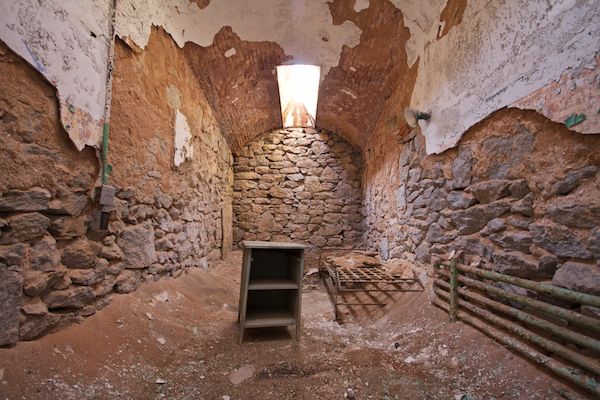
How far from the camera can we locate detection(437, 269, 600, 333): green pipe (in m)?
1.21

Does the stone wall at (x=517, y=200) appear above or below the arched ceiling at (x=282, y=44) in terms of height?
below

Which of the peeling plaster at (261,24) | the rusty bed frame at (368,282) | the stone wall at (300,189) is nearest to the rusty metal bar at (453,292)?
the rusty bed frame at (368,282)

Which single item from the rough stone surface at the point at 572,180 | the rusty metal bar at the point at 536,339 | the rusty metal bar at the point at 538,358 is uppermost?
the rough stone surface at the point at 572,180

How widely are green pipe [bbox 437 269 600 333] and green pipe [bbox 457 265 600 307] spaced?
0.06 metres

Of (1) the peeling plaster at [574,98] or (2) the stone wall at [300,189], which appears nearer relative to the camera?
(1) the peeling plaster at [574,98]

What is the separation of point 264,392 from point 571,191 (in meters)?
1.87

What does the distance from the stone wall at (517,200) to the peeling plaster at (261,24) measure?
156 centimetres

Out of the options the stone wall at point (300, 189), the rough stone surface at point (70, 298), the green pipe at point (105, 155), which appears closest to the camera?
the rough stone surface at point (70, 298)

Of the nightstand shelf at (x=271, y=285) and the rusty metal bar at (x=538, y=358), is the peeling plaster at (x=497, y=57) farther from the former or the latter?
the nightstand shelf at (x=271, y=285)

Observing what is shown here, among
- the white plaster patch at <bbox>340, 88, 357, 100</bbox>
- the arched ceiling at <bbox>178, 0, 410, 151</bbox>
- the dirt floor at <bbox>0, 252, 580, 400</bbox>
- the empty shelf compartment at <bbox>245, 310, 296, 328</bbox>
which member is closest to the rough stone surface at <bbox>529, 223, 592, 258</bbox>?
the dirt floor at <bbox>0, 252, 580, 400</bbox>

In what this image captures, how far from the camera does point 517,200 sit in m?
1.70

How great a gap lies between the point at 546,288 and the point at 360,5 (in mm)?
2796

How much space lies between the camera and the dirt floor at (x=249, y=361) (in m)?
1.34

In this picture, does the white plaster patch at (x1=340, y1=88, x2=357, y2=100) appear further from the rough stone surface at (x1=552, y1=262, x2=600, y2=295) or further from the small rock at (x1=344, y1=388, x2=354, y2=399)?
the small rock at (x1=344, y1=388, x2=354, y2=399)
